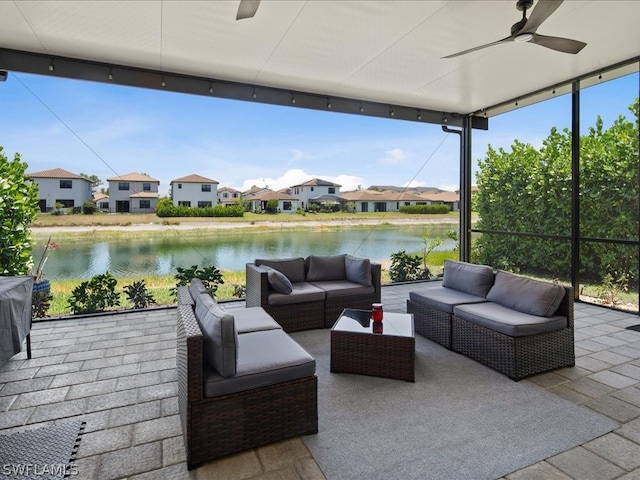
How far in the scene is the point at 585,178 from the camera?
554 centimetres

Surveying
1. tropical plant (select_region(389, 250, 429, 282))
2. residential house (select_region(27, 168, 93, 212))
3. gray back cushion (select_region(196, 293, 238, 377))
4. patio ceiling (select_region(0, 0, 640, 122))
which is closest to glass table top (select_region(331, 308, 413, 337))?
gray back cushion (select_region(196, 293, 238, 377))

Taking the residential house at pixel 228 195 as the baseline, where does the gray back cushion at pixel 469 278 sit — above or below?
below

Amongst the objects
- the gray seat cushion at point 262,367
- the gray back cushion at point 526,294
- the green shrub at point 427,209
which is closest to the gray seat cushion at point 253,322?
the gray seat cushion at point 262,367

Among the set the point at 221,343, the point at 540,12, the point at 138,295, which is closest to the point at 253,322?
the point at 221,343

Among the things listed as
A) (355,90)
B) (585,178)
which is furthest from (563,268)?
(355,90)

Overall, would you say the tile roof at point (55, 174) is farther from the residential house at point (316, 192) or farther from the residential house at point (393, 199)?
the residential house at point (393, 199)

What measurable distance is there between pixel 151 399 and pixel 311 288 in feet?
7.03

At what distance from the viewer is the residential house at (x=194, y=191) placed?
565cm

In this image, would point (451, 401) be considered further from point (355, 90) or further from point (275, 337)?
point (355, 90)

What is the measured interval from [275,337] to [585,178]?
5.41 m

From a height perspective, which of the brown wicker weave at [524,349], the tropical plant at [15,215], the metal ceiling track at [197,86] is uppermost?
the metal ceiling track at [197,86]

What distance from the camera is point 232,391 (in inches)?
80.0

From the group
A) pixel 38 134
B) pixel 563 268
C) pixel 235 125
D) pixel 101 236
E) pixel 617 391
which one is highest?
pixel 235 125

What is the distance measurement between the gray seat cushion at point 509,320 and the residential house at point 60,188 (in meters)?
5.04
